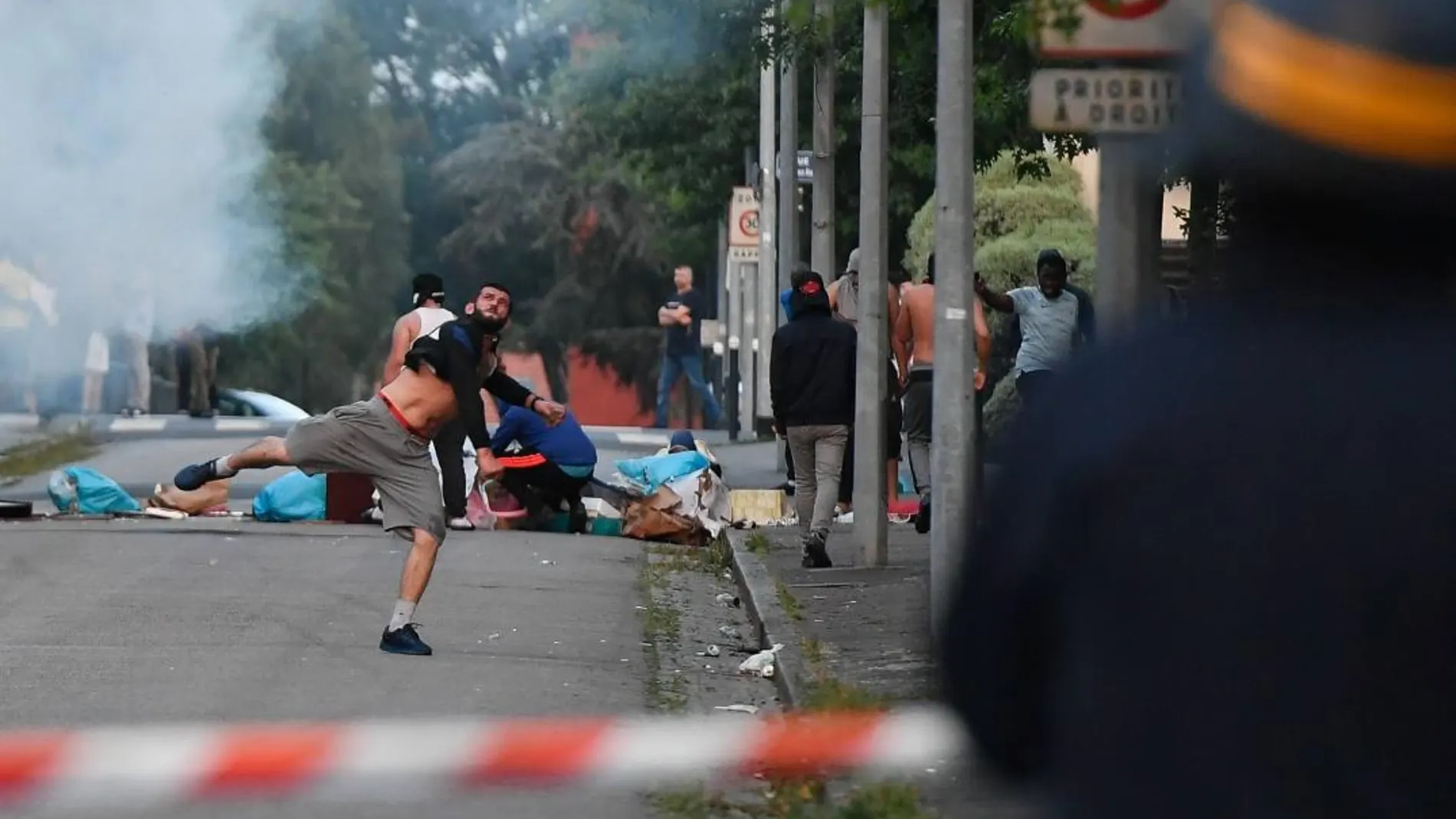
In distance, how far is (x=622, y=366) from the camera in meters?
60.0

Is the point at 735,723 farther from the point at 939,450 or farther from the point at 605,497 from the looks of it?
the point at 605,497

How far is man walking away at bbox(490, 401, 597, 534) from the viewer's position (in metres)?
16.5

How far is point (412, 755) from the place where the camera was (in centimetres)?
392

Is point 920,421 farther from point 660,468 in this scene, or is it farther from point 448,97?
point 448,97

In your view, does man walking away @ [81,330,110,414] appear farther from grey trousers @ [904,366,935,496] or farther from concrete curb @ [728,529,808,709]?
grey trousers @ [904,366,935,496]

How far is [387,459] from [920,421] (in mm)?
6000

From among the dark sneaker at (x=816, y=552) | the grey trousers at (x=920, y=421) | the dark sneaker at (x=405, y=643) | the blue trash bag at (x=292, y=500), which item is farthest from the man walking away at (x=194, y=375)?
the dark sneaker at (x=405, y=643)

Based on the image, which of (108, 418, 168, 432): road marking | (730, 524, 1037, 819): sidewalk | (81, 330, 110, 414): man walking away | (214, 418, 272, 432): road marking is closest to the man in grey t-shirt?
(730, 524, 1037, 819): sidewalk

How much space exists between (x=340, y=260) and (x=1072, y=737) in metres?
A: 57.3

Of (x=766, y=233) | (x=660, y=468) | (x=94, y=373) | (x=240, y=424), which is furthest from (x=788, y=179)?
(x=94, y=373)

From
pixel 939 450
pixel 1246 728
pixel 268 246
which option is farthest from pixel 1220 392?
pixel 268 246

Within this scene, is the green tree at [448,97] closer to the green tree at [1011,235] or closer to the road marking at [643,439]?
the road marking at [643,439]

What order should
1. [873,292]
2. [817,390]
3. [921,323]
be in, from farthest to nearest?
[921,323] < [817,390] < [873,292]

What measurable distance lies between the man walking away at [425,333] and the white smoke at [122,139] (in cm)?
1202
